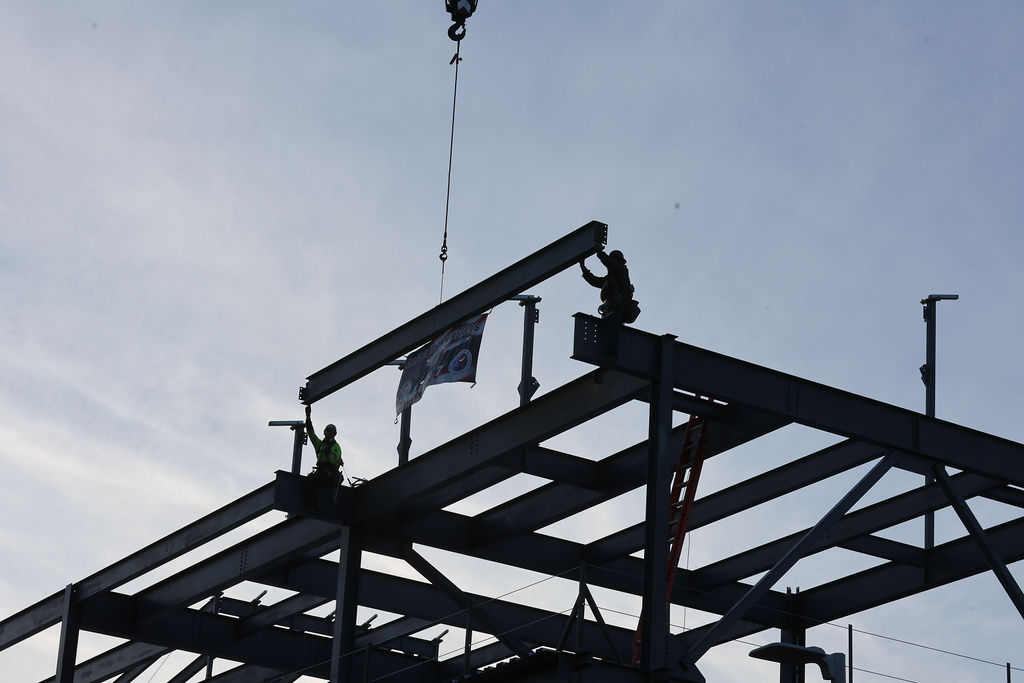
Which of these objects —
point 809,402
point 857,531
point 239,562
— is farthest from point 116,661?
point 809,402

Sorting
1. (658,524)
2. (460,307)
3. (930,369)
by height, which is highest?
(930,369)

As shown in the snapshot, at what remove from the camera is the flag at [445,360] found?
24062 millimetres

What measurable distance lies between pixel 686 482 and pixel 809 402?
207cm

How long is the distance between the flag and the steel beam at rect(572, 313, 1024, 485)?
3.37m

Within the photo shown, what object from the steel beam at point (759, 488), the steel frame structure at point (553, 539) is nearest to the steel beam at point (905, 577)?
the steel frame structure at point (553, 539)

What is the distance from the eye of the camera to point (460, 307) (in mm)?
24219

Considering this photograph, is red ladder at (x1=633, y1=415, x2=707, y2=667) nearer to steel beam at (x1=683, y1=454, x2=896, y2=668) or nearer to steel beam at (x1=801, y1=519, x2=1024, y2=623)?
steel beam at (x1=683, y1=454, x2=896, y2=668)

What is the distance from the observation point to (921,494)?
26172 mm

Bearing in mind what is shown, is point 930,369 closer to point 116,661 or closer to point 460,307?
point 460,307

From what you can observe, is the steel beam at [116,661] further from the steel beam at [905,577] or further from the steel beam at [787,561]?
the steel beam at [787,561]

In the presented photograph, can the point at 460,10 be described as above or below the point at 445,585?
above

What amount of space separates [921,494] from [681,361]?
6.57 metres

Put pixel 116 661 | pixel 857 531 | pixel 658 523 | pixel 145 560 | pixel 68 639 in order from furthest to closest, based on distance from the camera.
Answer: pixel 116 661 → pixel 68 639 → pixel 145 560 → pixel 857 531 → pixel 658 523

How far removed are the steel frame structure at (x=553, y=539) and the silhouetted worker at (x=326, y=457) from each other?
0.34m
